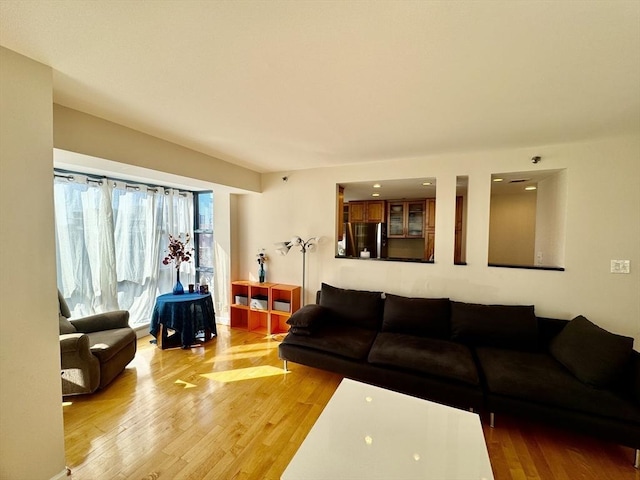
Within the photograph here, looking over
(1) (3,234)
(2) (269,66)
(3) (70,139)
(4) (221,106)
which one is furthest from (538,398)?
(3) (70,139)

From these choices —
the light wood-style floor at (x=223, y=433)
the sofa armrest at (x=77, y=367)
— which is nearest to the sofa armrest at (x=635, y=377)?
the light wood-style floor at (x=223, y=433)

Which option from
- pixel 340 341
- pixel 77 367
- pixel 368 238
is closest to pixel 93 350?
pixel 77 367

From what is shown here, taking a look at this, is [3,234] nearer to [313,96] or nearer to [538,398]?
[313,96]

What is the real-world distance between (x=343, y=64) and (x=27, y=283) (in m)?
2.04

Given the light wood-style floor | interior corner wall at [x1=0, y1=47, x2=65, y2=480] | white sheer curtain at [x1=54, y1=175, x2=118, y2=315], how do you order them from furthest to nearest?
1. white sheer curtain at [x1=54, y1=175, x2=118, y2=315]
2. the light wood-style floor
3. interior corner wall at [x1=0, y1=47, x2=65, y2=480]

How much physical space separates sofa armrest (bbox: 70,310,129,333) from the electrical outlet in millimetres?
5080

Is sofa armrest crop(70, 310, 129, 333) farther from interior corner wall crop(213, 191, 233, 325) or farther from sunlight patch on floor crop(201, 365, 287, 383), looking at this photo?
interior corner wall crop(213, 191, 233, 325)

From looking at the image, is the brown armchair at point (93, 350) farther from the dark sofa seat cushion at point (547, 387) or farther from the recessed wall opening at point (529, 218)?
the recessed wall opening at point (529, 218)

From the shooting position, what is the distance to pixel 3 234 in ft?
4.17

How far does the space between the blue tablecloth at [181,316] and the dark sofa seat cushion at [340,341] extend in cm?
140

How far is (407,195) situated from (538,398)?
3.68 meters

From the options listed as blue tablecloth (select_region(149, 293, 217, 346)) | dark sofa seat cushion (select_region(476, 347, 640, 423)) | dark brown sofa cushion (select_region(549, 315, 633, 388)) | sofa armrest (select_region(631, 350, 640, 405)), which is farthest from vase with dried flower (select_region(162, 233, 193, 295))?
sofa armrest (select_region(631, 350, 640, 405))

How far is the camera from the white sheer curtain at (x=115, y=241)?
114 inches

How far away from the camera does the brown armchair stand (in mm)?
2186
